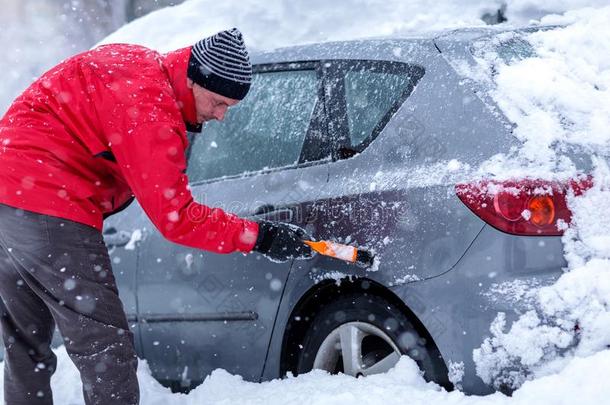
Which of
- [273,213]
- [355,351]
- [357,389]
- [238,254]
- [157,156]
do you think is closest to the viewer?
[157,156]

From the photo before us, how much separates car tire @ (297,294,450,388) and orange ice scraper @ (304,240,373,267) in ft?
0.50

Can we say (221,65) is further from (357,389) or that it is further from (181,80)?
(357,389)

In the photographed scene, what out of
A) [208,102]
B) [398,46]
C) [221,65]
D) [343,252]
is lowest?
[343,252]

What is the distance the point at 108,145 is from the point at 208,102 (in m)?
0.39

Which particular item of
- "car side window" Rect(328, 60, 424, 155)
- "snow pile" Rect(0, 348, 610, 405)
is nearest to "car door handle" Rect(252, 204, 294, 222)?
"car side window" Rect(328, 60, 424, 155)

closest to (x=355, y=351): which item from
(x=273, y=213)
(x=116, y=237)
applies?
(x=273, y=213)

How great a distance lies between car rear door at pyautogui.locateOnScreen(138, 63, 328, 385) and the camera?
10.7 ft

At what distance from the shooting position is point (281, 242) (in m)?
2.93

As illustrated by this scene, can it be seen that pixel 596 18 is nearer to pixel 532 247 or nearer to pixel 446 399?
pixel 532 247

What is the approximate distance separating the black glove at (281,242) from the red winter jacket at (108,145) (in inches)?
1.8

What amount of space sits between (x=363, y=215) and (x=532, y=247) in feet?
2.14

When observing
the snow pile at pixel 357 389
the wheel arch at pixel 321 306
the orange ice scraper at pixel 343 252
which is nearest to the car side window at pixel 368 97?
the orange ice scraper at pixel 343 252

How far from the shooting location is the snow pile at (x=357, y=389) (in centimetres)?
234

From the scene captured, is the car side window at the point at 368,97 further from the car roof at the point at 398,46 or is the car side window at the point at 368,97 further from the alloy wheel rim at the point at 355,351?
the alloy wheel rim at the point at 355,351
